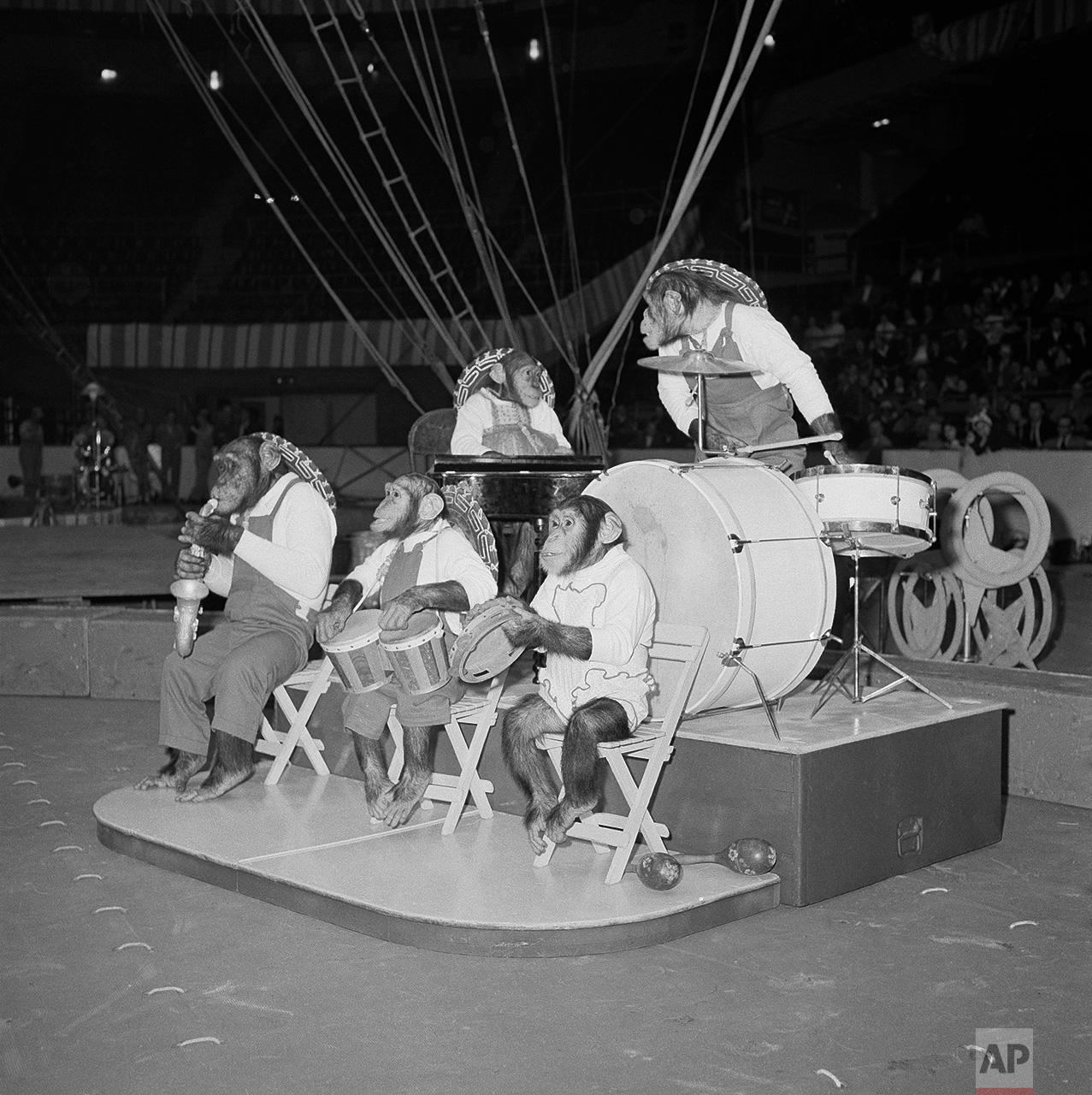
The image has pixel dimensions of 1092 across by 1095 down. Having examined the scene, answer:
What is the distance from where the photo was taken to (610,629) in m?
4.65

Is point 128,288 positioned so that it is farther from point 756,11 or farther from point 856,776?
point 856,776

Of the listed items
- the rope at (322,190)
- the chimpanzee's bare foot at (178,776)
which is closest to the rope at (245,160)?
the rope at (322,190)

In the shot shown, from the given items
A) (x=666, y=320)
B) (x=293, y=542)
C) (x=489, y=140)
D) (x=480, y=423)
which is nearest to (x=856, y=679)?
(x=666, y=320)

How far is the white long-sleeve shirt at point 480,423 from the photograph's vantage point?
→ 789cm

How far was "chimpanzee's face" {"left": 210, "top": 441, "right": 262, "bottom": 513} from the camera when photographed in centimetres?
574

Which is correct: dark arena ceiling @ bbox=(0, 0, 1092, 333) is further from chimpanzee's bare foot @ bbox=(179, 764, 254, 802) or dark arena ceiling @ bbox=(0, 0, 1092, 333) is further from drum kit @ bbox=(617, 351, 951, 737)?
chimpanzee's bare foot @ bbox=(179, 764, 254, 802)

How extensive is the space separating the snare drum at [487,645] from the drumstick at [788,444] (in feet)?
4.46

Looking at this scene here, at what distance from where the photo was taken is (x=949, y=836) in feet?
17.1

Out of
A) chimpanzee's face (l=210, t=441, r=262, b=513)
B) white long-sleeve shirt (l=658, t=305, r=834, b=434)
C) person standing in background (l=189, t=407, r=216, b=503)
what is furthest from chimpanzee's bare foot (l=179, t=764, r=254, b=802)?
person standing in background (l=189, t=407, r=216, b=503)

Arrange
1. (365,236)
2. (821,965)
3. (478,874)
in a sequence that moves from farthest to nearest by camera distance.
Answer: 1. (365,236)
2. (478,874)
3. (821,965)

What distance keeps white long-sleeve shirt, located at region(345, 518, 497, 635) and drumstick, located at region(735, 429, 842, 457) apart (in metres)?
1.09

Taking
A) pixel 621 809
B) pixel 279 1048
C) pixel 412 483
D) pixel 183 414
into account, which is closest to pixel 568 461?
pixel 412 483

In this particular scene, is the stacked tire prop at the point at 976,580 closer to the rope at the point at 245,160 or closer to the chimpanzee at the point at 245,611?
the chimpanzee at the point at 245,611

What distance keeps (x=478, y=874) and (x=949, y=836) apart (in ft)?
5.74
